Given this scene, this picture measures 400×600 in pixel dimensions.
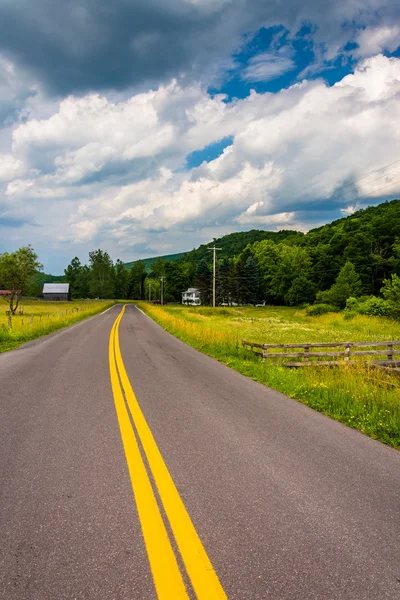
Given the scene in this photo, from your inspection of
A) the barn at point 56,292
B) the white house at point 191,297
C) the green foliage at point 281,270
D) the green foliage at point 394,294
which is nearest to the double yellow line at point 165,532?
the green foliage at point 394,294

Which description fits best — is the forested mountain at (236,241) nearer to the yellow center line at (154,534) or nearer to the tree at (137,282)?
the tree at (137,282)

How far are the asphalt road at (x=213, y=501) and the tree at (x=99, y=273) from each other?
122000 mm

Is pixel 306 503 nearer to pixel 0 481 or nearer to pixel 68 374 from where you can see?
pixel 0 481

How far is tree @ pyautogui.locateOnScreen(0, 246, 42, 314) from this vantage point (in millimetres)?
53188

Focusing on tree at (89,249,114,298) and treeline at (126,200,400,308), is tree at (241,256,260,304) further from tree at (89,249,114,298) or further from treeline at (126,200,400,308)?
tree at (89,249,114,298)

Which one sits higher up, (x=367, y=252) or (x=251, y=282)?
(x=367, y=252)

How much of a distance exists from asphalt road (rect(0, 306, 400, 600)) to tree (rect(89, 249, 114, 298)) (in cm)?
12200

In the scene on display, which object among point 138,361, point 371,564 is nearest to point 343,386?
point 371,564

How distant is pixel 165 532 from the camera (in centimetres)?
283

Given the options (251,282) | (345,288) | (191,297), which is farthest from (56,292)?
(345,288)

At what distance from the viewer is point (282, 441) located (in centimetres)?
493

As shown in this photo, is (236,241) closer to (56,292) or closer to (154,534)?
(56,292)

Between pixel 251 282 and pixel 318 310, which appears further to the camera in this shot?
pixel 251 282

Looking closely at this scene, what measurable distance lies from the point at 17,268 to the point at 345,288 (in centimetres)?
5792
